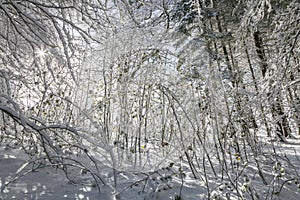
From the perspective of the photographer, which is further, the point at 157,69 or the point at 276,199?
the point at 157,69

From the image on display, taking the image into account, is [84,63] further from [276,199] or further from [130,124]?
[276,199]

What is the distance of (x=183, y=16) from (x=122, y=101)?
448 centimetres

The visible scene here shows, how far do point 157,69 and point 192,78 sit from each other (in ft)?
1.46

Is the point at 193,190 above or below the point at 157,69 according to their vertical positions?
below

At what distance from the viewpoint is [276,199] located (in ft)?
6.47

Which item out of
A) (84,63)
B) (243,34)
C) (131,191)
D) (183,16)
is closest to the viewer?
(131,191)

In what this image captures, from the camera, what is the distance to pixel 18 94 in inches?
121

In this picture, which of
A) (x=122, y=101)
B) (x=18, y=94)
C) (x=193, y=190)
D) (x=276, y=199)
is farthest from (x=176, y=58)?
(x=18, y=94)

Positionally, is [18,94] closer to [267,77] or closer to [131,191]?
[131,191]

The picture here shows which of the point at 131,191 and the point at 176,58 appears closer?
the point at 131,191

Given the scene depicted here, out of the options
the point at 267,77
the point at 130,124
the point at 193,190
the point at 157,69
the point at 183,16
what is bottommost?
the point at 193,190

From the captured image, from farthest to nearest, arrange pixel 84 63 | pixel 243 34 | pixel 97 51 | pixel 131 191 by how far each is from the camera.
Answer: pixel 243 34
pixel 84 63
pixel 97 51
pixel 131 191

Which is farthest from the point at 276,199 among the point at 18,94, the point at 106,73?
the point at 18,94

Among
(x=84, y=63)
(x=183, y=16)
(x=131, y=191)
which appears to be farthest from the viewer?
(x=183, y=16)
